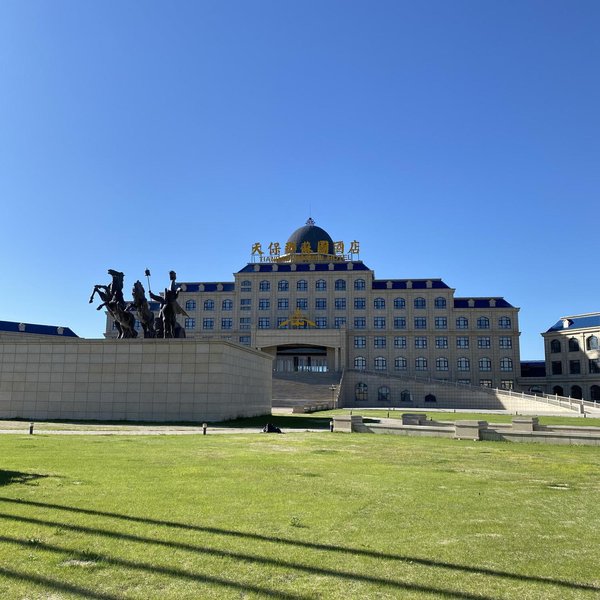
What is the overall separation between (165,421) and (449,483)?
2287cm

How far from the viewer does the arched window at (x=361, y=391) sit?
275 feet

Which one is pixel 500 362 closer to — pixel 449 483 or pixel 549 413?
pixel 549 413

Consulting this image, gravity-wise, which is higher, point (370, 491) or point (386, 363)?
point (386, 363)

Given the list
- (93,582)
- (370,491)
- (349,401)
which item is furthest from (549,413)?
(93,582)

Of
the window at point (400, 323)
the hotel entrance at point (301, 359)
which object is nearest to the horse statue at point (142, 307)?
the hotel entrance at point (301, 359)

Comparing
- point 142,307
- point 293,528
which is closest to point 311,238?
point 142,307

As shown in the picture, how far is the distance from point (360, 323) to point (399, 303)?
24.4 feet

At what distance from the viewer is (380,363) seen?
96.0 meters

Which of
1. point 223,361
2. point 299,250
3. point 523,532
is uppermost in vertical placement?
point 299,250

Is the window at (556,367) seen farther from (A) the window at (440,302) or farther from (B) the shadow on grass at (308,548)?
(B) the shadow on grass at (308,548)

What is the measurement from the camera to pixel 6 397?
117 feet

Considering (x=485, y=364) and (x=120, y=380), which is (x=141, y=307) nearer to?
(x=120, y=380)

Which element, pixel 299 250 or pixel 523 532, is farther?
pixel 299 250

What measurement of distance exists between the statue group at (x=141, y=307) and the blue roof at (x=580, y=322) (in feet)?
247
